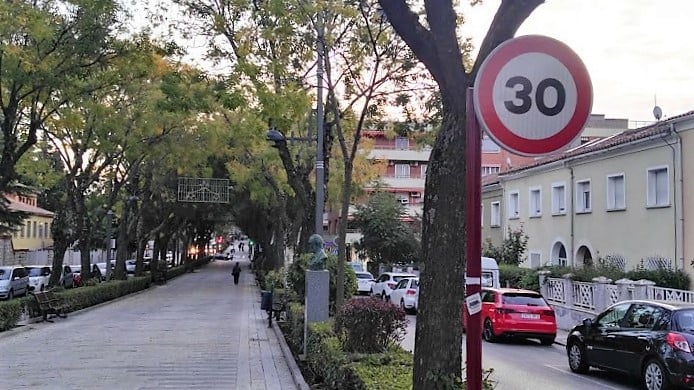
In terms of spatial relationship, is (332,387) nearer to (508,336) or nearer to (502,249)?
(508,336)

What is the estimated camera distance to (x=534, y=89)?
3078 millimetres

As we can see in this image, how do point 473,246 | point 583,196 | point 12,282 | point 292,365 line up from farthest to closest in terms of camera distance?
1. point 12,282
2. point 583,196
3. point 292,365
4. point 473,246

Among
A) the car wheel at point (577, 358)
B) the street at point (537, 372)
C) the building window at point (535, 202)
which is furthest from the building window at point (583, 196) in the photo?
the car wheel at point (577, 358)

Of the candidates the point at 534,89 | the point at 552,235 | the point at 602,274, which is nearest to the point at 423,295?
the point at 534,89

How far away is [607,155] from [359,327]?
1967cm

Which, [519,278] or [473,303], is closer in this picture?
[473,303]

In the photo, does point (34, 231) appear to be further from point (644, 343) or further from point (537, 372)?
point (644, 343)

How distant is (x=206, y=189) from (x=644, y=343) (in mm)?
28286

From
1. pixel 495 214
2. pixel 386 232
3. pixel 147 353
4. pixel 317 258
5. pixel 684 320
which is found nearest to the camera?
pixel 684 320

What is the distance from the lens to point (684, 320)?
34.4 feet

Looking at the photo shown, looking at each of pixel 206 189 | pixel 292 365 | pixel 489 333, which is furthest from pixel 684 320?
pixel 206 189

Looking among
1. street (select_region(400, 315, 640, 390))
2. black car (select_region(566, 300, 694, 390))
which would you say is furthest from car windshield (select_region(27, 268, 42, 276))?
black car (select_region(566, 300, 694, 390))

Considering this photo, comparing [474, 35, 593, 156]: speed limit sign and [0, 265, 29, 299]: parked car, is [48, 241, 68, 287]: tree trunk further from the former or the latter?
[474, 35, 593, 156]: speed limit sign

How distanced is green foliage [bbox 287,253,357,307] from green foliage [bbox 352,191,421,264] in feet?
79.7
